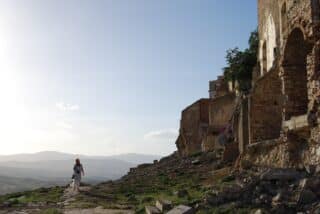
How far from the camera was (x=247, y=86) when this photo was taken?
35750mm

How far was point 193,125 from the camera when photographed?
4544cm

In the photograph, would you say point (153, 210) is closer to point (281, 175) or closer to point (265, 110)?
point (281, 175)

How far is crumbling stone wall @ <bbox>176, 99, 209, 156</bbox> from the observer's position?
44156mm

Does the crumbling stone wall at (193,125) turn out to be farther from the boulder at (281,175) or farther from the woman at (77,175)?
the boulder at (281,175)

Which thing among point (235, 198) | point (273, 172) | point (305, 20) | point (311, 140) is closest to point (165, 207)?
point (235, 198)

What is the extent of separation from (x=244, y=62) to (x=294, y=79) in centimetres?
2302

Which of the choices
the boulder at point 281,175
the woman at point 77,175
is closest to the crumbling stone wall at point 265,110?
the woman at point 77,175

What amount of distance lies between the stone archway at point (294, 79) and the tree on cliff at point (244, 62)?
69.4 ft

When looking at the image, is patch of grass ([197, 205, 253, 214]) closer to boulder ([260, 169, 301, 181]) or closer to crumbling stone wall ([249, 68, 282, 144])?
boulder ([260, 169, 301, 181])

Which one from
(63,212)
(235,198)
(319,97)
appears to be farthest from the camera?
(63,212)

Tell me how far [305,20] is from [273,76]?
6.42m

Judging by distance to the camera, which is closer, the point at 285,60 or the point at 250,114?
the point at 285,60

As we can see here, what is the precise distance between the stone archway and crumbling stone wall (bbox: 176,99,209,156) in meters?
27.4

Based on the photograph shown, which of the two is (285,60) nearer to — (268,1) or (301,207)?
(301,207)
